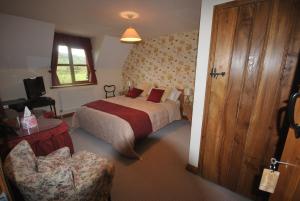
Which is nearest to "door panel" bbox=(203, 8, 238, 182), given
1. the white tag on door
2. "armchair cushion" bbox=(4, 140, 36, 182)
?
the white tag on door

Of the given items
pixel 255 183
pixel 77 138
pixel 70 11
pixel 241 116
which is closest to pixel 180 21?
pixel 70 11

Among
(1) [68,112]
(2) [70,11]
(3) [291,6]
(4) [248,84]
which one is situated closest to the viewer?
(3) [291,6]

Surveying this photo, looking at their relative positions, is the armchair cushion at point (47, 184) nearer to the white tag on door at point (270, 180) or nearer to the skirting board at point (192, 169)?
the white tag on door at point (270, 180)

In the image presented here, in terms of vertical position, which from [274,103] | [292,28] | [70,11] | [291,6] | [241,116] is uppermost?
[70,11]

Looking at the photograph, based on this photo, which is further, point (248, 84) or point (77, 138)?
point (77, 138)

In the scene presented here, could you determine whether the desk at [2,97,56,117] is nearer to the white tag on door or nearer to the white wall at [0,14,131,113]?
the white wall at [0,14,131,113]

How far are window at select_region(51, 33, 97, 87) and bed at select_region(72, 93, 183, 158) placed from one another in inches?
64.5

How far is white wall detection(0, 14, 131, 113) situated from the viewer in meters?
2.91

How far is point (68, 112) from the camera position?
424 centimetres

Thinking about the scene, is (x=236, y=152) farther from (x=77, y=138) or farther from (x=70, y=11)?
(x=70, y=11)

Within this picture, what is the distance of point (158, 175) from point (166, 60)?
3.13 metres

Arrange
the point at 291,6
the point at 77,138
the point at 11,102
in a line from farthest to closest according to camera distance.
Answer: the point at 11,102
the point at 77,138
the point at 291,6

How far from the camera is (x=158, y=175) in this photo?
1.97m

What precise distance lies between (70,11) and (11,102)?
2.32 m
